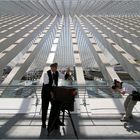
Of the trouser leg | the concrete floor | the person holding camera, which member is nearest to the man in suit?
the concrete floor

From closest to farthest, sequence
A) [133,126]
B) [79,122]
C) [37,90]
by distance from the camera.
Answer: [133,126] → [79,122] → [37,90]

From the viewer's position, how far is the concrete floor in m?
8.66

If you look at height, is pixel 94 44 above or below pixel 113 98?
above

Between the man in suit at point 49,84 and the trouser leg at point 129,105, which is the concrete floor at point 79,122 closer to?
the trouser leg at point 129,105

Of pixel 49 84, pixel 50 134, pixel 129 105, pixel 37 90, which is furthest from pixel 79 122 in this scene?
pixel 37 90

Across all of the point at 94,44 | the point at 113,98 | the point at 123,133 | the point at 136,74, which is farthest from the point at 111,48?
the point at 123,133

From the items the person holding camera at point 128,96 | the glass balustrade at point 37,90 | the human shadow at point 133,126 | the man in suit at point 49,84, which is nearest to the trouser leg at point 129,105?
the person holding camera at point 128,96

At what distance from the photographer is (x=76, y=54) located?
87.6 feet

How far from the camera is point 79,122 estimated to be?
9.54 m

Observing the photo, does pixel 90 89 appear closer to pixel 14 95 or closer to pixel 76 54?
pixel 14 95

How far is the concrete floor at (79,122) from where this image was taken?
8664mm

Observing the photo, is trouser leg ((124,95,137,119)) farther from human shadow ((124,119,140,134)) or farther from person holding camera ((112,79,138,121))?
human shadow ((124,119,140,134))

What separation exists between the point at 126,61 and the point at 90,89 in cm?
1342

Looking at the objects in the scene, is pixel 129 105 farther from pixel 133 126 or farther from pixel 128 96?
pixel 133 126
